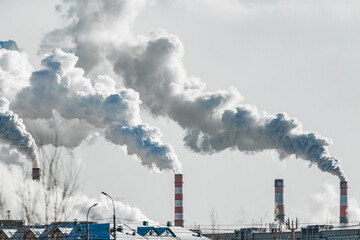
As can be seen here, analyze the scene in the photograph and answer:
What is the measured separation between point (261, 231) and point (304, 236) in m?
15.2

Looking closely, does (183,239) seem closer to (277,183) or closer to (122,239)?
(122,239)

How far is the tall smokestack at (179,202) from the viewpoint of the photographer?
13000 centimetres

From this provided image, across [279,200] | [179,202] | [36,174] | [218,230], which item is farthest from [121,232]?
[279,200]

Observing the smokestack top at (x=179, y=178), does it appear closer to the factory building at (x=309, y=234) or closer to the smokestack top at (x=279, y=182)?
the factory building at (x=309, y=234)

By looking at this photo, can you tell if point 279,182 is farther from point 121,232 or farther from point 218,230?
point 121,232

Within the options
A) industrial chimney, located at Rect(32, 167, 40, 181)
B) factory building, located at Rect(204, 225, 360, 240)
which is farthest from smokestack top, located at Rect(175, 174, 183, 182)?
industrial chimney, located at Rect(32, 167, 40, 181)

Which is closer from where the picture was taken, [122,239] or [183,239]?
[122,239]

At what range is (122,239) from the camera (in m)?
92.8

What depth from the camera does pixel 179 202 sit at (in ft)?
433

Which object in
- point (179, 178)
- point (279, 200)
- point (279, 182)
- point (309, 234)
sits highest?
point (279, 182)

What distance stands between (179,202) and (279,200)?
981 inches

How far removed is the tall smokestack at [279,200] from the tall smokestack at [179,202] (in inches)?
824

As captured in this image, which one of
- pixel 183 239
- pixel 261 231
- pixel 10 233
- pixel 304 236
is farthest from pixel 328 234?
pixel 10 233

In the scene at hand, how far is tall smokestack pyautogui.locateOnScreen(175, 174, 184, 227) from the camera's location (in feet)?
427
